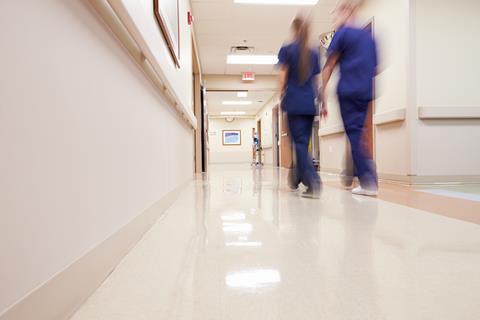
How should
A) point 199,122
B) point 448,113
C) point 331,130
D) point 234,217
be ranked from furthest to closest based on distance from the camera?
point 199,122 < point 331,130 < point 448,113 < point 234,217

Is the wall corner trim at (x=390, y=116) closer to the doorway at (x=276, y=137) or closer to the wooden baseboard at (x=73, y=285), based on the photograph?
the wooden baseboard at (x=73, y=285)

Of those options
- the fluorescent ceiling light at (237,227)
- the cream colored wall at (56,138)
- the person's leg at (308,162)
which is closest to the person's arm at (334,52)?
the person's leg at (308,162)

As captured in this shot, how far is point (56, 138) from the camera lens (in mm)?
679

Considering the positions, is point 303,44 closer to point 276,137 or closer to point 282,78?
point 282,78

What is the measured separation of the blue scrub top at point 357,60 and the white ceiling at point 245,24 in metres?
2.28

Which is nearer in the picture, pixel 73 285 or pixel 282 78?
pixel 73 285

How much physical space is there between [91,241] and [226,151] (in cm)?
1858

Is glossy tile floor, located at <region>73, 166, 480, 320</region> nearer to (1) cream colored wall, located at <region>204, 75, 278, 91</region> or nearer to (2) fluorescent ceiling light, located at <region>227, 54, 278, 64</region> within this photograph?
(2) fluorescent ceiling light, located at <region>227, 54, 278, 64</region>

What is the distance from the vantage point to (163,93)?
84.4 inches

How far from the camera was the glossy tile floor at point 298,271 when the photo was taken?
0.74m

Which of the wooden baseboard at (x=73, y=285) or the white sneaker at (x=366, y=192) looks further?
the white sneaker at (x=366, y=192)

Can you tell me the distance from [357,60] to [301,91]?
0.54 metres

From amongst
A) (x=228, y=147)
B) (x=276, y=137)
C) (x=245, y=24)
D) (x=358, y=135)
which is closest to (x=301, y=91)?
(x=358, y=135)

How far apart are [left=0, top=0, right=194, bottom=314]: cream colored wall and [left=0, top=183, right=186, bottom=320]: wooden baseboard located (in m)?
0.02
